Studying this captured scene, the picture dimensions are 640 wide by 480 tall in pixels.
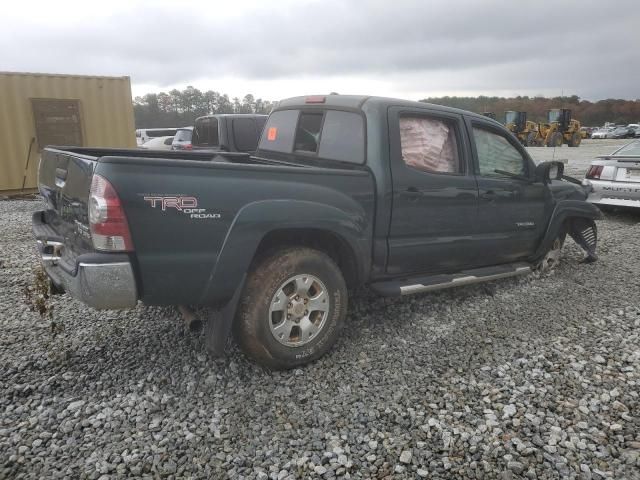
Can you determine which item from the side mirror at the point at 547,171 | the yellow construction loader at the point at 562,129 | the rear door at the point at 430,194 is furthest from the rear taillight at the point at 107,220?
the yellow construction loader at the point at 562,129

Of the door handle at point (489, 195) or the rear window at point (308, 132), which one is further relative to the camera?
the door handle at point (489, 195)

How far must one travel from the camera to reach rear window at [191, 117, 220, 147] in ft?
29.3

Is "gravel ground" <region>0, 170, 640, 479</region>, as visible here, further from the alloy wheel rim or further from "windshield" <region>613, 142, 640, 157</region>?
"windshield" <region>613, 142, 640, 157</region>

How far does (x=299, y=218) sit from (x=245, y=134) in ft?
20.3

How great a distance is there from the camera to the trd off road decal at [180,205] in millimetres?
2572

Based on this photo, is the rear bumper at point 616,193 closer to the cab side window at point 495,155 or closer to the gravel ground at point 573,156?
the cab side window at point 495,155

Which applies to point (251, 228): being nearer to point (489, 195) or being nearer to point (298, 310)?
point (298, 310)

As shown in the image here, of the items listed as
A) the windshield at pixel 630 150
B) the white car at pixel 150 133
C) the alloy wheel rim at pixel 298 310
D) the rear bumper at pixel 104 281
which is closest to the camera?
the rear bumper at pixel 104 281

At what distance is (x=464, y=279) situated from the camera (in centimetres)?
410

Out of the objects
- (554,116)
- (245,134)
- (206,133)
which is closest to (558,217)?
(245,134)

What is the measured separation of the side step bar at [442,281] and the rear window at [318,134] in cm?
100

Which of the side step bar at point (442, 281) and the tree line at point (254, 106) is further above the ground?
the tree line at point (254, 106)

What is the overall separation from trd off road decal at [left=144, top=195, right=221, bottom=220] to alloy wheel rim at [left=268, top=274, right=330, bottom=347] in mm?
724

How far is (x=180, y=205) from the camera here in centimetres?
264
